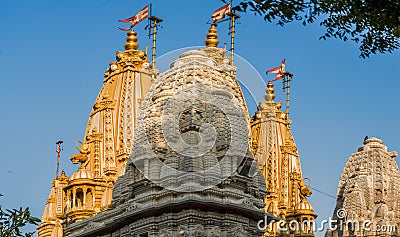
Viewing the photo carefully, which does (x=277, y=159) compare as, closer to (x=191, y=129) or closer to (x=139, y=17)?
(x=139, y=17)

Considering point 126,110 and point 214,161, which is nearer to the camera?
point 214,161

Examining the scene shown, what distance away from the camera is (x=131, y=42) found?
202 feet

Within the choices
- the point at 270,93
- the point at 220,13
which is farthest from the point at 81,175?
the point at 270,93

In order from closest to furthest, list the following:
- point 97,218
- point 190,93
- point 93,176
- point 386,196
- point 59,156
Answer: point 386,196
point 190,93
point 97,218
point 93,176
point 59,156

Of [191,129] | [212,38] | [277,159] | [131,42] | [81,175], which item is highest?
[131,42]

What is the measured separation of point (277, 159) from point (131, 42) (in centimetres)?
1154

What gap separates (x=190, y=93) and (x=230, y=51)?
1539 cm

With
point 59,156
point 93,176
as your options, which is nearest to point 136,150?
point 93,176

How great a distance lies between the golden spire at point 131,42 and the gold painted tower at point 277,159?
8.98 meters

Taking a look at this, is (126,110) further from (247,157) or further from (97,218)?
(247,157)

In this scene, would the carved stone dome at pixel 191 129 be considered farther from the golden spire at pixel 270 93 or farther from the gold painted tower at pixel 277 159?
the golden spire at pixel 270 93

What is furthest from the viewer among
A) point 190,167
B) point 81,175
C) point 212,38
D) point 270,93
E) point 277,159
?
point 270,93

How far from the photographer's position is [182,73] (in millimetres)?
42188

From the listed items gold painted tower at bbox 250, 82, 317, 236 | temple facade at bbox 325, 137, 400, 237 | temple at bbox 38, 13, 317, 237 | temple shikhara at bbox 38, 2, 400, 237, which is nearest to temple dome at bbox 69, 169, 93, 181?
temple at bbox 38, 13, 317, 237
